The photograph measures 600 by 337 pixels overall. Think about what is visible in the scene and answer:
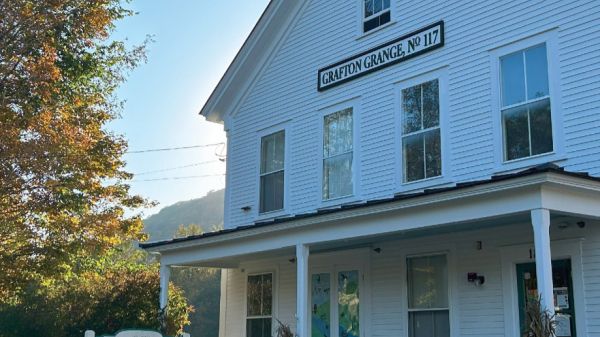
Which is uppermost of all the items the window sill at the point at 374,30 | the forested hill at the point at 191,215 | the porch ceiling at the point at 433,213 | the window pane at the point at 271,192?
the forested hill at the point at 191,215

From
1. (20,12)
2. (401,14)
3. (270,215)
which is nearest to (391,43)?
(401,14)

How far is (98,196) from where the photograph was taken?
18.7 m

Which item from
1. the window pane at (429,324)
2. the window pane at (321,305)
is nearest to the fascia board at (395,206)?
the window pane at (321,305)

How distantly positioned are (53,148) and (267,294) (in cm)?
572

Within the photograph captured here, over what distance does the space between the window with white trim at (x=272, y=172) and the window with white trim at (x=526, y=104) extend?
5632 millimetres

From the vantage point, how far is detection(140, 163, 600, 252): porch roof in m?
8.20

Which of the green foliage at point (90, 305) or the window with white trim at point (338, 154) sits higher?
the window with white trim at point (338, 154)

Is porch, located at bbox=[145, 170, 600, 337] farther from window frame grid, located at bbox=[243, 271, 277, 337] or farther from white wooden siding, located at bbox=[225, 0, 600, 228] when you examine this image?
white wooden siding, located at bbox=[225, 0, 600, 228]

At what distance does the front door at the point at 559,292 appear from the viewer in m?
9.69

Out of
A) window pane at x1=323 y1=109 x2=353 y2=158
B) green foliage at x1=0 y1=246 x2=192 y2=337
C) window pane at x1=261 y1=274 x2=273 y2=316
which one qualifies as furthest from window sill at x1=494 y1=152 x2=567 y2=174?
green foliage at x1=0 y1=246 x2=192 y2=337

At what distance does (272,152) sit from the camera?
1580 centimetres

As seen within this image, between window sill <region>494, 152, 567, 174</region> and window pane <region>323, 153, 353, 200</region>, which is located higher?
window pane <region>323, 153, 353, 200</region>

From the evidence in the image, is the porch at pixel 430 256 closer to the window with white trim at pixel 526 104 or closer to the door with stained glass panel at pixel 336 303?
the door with stained glass panel at pixel 336 303

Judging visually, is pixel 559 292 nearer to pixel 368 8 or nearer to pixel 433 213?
pixel 433 213
